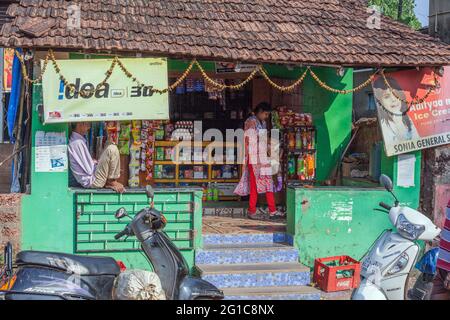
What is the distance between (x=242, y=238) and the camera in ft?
30.0

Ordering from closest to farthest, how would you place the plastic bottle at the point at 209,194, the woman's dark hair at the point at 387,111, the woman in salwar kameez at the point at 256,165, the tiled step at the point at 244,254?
1. the tiled step at the point at 244,254
2. the woman's dark hair at the point at 387,111
3. the woman in salwar kameez at the point at 256,165
4. the plastic bottle at the point at 209,194

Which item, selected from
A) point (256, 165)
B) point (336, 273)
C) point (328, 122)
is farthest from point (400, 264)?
point (328, 122)

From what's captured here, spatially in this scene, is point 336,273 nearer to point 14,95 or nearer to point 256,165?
point 256,165

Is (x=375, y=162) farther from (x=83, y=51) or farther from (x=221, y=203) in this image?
(x=83, y=51)

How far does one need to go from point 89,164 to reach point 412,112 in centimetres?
485

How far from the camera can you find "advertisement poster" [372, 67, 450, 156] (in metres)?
9.34

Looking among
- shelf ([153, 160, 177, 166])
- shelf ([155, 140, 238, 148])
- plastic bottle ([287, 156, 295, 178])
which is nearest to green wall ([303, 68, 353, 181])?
plastic bottle ([287, 156, 295, 178])

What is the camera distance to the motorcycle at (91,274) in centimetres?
534

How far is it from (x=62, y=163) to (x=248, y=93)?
13.8 ft

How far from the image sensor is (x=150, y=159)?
427 inches

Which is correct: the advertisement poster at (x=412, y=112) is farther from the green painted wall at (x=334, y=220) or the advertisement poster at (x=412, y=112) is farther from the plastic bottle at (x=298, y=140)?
the plastic bottle at (x=298, y=140)

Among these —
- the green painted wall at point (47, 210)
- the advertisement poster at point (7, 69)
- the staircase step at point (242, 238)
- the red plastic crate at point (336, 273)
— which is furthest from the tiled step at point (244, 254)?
the advertisement poster at point (7, 69)

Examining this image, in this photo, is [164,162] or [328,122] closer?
[164,162]

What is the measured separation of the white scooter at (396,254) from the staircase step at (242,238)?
3.26 m
